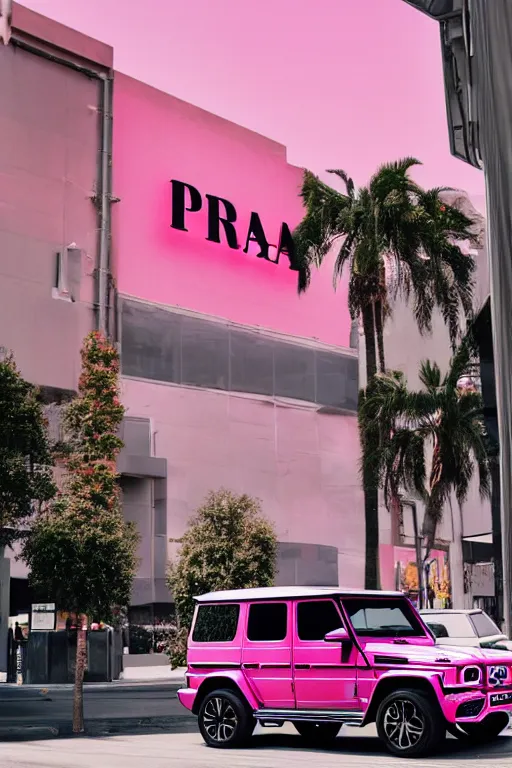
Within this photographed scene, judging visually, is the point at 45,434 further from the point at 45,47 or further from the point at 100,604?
the point at 45,47

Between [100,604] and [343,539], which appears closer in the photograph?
[100,604]

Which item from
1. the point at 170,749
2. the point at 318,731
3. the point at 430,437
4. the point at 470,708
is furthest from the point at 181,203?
the point at 470,708

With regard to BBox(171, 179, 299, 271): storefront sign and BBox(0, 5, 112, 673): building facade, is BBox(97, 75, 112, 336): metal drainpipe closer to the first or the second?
BBox(0, 5, 112, 673): building facade

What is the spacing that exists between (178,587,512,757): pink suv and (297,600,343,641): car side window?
0.01m

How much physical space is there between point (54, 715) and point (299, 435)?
3094 cm

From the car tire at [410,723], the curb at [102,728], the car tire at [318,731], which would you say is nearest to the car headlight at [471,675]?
the car tire at [410,723]

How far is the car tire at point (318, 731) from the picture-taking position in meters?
16.3

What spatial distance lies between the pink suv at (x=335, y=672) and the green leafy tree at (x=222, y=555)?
1381 centimetres

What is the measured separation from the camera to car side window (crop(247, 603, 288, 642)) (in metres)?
15.5

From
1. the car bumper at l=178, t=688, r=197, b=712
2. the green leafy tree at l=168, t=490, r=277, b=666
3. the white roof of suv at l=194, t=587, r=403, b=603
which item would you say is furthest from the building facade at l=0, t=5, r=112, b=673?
the white roof of suv at l=194, t=587, r=403, b=603

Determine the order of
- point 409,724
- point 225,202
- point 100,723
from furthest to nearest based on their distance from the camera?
point 225,202 < point 100,723 < point 409,724

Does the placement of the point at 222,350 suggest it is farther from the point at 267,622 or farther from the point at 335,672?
the point at 335,672

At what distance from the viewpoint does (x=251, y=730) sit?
15.5m

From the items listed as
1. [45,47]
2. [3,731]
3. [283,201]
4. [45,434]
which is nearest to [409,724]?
[3,731]
